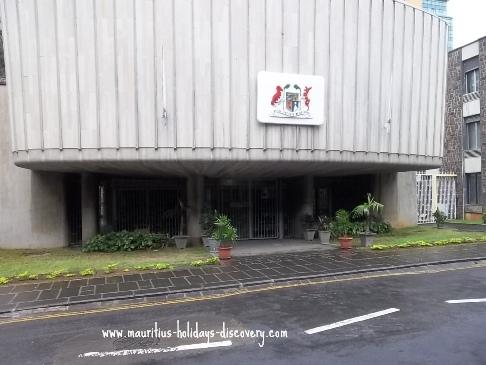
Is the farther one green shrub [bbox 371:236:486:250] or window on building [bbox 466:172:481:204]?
window on building [bbox 466:172:481:204]

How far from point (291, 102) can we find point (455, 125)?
21455 millimetres

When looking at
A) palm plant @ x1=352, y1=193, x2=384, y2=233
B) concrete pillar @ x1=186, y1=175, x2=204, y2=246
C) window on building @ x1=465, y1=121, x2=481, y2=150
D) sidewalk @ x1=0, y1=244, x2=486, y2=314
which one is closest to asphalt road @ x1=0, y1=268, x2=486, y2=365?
sidewalk @ x1=0, y1=244, x2=486, y2=314

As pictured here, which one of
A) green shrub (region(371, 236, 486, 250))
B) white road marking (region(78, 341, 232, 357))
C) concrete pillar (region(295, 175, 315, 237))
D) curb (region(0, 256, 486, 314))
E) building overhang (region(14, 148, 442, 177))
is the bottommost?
green shrub (region(371, 236, 486, 250))

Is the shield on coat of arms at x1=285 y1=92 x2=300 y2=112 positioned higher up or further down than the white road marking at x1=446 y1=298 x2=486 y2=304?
higher up

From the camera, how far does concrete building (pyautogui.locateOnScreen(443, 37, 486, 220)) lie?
2717 cm

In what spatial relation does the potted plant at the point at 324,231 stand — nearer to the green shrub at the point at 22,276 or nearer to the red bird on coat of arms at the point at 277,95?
the red bird on coat of arms at the point at 277,95

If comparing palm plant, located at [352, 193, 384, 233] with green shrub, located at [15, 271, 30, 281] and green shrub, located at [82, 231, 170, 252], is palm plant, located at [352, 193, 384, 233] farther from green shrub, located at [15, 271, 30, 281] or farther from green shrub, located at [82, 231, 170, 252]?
green shrub, located at [15, 271, 30, 281]

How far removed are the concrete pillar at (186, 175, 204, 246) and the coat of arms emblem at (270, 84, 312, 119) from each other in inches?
174

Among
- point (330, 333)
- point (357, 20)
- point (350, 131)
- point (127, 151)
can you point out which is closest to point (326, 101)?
point (350, 131)

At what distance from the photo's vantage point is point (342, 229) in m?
15.2

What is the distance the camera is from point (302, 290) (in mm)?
9172

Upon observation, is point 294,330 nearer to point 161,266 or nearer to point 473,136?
point 161,266

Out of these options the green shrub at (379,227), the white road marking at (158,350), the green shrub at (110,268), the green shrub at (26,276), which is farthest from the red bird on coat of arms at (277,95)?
the white road marking at (158,350)

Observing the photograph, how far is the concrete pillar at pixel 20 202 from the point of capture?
15195mm
